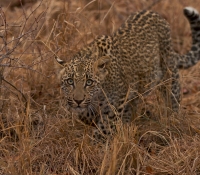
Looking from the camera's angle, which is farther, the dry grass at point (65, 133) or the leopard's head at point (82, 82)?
the leopard's head at point (82, 82)

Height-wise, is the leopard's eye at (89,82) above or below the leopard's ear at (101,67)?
below

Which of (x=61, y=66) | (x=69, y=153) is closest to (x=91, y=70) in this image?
(x=61, y=66)

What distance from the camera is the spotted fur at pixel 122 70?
609 centimetres

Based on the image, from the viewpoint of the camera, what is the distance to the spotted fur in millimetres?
6090

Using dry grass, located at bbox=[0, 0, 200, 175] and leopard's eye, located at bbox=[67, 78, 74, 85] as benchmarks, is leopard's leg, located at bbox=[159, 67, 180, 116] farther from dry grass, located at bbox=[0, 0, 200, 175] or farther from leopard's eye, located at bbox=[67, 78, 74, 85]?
leopard's eye, located at bbox=[67, 78, 74, 85]

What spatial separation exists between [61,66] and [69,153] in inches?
39.7

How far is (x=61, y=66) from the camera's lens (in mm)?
6293

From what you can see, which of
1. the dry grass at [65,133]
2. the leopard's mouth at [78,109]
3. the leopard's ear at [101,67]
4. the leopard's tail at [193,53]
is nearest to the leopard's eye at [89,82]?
the leopard's ear at [101,67]

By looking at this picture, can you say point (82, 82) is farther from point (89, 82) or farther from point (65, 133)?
point (65, 133)

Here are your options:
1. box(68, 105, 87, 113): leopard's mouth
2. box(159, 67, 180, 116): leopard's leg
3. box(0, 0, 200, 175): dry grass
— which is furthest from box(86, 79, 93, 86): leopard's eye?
box(159, 67, 180, 116): leopard's leg

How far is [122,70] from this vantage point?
6656 mm

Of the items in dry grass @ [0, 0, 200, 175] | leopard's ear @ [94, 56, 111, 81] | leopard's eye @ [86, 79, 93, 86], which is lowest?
dry grass @ [0, 0, 200, 175]

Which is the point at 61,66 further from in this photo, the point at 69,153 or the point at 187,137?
the point at 187,137

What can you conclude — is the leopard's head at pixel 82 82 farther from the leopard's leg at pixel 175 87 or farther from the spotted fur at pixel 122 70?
the leopard's leg at pixel 175 87
